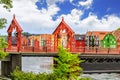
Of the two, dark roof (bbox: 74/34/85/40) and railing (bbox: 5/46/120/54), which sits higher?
dark roof (bbox: 74/34/85/40)

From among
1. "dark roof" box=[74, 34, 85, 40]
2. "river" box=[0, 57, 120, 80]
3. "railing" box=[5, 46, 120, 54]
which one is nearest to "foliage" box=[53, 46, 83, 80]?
"river" box=[0, 57, 120, 80]

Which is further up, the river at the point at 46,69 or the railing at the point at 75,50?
the railing at the point at 75,50

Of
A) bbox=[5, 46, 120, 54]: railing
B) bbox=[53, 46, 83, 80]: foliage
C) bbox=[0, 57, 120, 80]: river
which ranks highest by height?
bbox=[5, 46, 120, 54]: railing

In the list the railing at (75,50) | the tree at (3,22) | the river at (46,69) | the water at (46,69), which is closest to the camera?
the tree at (3,22)

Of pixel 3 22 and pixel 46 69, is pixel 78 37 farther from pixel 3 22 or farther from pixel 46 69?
pixel 3 22

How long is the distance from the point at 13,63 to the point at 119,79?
62.5 ft

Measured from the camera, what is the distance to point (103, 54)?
60469 millimetres

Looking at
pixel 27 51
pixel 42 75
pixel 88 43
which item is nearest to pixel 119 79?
pixel 27 51

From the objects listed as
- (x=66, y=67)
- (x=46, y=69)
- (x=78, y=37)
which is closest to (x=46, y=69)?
(x=46, y=69)

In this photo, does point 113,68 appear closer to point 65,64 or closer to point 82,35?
point 65,64

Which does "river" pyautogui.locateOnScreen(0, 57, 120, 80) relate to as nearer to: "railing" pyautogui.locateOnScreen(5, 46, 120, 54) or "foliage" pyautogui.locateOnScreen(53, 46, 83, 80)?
"railing" pyautogui.locateOnScreen(5, 46, 120, 54)

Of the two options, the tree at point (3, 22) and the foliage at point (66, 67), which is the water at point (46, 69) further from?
the tree at point (3, 22)

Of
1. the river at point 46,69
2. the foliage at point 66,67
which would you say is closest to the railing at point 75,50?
the river at point 46,69

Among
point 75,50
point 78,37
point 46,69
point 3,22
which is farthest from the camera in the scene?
point 78,37
